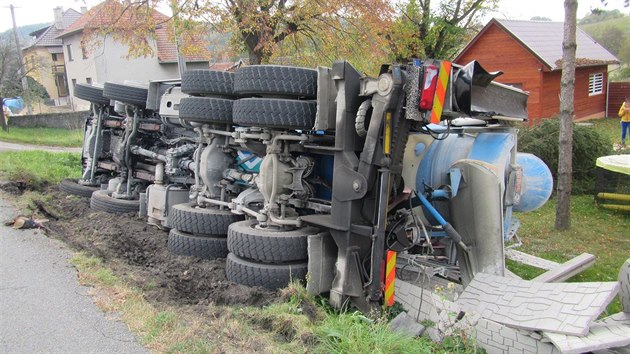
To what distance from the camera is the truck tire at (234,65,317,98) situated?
15.8ft

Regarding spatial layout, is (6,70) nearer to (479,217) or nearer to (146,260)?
(146,260)

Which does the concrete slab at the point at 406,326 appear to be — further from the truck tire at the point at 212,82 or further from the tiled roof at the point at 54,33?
the tiled roof at the point at 54,33

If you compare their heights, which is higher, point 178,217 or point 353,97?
point 353,97

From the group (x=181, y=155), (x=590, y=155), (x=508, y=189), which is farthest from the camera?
(x=590, y=155)

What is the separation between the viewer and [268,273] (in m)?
4.81

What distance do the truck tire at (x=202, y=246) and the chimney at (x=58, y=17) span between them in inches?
2086

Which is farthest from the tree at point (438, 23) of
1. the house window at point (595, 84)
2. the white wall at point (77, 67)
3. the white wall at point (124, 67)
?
the white wall at point (77, 67)

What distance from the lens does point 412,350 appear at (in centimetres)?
359

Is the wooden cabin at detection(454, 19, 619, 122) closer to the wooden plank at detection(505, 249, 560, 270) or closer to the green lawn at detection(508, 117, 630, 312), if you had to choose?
the green lawn at detection(508, 117, 630, 312)

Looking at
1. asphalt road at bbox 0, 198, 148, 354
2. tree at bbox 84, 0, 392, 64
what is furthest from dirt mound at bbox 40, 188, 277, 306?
tree at bbox 84, 0, 392, 64

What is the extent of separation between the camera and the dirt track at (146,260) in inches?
190

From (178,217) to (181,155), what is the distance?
4.98 feet

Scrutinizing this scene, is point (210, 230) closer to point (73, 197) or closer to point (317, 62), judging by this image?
point (73, 197)

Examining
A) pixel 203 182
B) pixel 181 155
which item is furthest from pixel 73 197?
pixel 203 182
